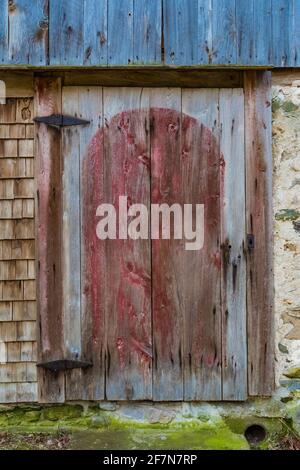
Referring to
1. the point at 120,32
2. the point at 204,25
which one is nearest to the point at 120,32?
the point at 120,32

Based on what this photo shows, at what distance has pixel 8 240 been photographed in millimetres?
3414

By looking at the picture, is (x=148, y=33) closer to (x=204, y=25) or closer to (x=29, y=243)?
(x=204, y=25)

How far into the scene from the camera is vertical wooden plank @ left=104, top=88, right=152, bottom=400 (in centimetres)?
339

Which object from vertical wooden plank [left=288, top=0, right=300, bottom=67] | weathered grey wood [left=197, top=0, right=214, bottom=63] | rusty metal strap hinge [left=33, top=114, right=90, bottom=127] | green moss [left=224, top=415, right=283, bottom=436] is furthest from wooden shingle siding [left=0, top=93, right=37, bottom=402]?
vertical wooden plank [left=288, top=0, right=300, bottom=67]

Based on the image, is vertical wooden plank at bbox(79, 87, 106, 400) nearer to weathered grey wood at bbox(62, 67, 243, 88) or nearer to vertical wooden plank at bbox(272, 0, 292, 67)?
weathered grey wood at bbox(62, 67, 243, 88)

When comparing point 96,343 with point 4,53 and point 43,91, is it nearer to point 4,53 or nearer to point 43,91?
point 43,91

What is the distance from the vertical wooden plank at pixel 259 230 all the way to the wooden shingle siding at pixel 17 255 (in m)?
1.32

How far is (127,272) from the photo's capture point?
11.1ft

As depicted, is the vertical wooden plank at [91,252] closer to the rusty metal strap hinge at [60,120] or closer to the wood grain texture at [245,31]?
the rusty metal strap hinge at [60,120]

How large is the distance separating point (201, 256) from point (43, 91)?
1.38m

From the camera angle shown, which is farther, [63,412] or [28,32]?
[63,412]

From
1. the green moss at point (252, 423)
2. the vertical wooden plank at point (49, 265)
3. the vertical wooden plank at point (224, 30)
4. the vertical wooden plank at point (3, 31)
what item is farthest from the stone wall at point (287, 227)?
the vertical wooden plank at point (3, 31)

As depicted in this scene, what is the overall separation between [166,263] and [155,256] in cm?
8

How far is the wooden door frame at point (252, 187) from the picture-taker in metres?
3.37
